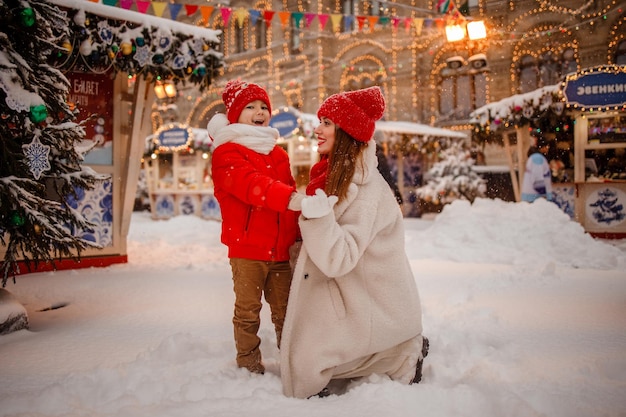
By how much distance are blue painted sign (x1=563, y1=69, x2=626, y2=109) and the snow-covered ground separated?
12.5 feet

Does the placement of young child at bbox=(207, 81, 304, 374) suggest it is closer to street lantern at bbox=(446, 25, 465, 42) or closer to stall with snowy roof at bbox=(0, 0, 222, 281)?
stall with snowy roof at bbox=(0, 0, 222, 281)

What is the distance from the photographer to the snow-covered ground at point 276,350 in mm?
2109

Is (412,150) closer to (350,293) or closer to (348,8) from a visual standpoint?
(348,8)

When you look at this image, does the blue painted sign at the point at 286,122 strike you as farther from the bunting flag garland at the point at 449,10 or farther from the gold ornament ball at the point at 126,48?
the gold ornament ball at the point at 126,48

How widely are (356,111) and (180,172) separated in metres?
14.2

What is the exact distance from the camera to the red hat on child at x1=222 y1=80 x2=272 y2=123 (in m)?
2.65

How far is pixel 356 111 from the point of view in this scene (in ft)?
7.80

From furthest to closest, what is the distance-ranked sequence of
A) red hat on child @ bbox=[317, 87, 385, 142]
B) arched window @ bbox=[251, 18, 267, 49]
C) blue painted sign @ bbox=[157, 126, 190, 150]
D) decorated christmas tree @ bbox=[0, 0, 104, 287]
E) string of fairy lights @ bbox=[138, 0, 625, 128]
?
arched window @ bbox=[251, 18, 267, 49] < string of fairy lights @ bbox=[138, 0, 625, 128] < blue painted sign @ bbox=[157, 126, 190, 150] < decorated christmas tree @ bbox=[0, 0, 104, 287] < red hat on child @ bbox=[317, 87, 385, 142]

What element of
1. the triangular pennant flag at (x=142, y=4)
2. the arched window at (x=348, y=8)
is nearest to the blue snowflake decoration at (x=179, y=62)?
the triangular pennant flag at (x=142, y=4)

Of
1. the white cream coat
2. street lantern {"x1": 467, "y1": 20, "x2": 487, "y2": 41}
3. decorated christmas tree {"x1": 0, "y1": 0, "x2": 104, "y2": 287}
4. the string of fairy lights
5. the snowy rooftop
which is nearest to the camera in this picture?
the white cream coat

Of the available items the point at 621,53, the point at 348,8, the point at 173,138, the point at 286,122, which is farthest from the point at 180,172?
the point at 621,53

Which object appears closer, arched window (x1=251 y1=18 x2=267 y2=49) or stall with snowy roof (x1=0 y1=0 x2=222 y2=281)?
stall with snowy roof (x1=0 y1=0 x2=222 y2=281)

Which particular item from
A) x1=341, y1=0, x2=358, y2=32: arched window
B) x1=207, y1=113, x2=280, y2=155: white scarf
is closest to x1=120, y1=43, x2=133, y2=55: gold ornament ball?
x1=207, y1=113, x2=280, y2=155: white scarf

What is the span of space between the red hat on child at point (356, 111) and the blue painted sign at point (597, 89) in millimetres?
7817
